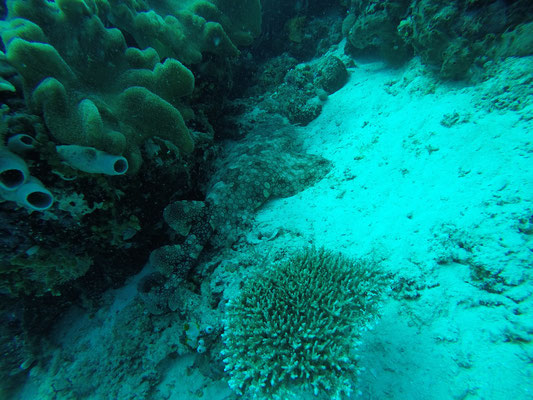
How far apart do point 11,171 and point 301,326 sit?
9.73 ft

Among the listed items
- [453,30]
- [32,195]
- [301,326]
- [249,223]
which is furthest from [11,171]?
[453,30]

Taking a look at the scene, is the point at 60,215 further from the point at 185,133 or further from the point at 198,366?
the point at 198,366

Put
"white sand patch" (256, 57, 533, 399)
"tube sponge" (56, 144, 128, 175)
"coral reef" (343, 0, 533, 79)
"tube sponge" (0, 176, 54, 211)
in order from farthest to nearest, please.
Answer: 1. "coral reef" (343, 0, 533, 79)
2. "tube sponge" (56, 144, 128, 175)
3. "tube sponge" (0, 176, 54, 211)
4. "white sand patch" (256, 57, 533, 399)

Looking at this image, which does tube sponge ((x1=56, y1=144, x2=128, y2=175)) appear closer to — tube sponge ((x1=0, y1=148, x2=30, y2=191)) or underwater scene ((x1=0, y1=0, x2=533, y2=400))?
underwater scene ((x1=0, y1=0, x2=533, y2=400))

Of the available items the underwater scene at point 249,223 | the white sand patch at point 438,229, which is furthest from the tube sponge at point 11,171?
the white sand patch at point 438,229

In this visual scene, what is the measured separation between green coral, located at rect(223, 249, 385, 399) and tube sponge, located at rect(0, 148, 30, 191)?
90.9 inches

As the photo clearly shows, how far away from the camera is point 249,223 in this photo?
12.8 feet

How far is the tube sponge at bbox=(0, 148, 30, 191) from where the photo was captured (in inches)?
80.7

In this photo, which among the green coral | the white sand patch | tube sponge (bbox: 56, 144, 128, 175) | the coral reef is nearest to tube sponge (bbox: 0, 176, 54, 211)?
tube sponge (bbox: 56, 144, 128, 175)

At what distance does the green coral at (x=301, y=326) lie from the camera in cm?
208

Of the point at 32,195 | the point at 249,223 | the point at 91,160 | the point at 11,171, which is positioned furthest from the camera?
the point at 249,223

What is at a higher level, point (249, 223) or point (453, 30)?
point (453, 30)

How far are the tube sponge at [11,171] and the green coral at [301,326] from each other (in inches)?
90.9

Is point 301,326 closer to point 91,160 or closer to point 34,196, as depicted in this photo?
point 91,160
